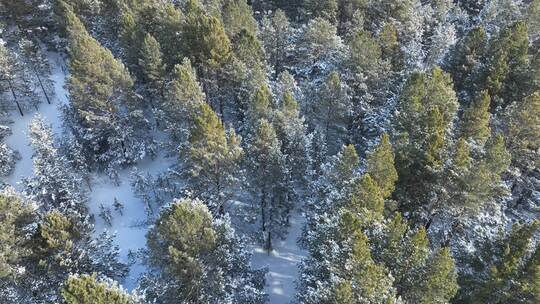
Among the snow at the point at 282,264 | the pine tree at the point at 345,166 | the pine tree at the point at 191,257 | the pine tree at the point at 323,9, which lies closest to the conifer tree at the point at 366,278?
the pine tree at the point at 345,166

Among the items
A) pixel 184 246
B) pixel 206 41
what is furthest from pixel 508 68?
pixel 184 246

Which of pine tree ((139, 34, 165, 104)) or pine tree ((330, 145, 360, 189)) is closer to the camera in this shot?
pine tree ((330, 145, 360, 189))

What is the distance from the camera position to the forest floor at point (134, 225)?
3584cm

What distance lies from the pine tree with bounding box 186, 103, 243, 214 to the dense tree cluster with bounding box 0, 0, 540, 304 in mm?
140

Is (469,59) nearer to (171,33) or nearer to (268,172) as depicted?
(268,172)

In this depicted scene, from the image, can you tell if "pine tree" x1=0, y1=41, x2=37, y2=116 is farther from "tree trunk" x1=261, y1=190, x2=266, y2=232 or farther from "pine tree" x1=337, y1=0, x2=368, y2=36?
"pine tree" x1=337, y1=0, x2=368, y2=36

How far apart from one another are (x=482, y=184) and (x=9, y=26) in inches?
2169

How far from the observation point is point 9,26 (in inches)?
2181

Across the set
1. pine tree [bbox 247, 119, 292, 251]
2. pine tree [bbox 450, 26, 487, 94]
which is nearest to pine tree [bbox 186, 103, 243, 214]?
pine tree [bbox 247, 119, 292, 251]

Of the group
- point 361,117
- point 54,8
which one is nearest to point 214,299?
point 361,117

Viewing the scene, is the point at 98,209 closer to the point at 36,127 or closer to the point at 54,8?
the point at 36,127

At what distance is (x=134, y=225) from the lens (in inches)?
1538

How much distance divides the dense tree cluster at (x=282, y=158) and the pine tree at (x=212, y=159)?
140 millimetres

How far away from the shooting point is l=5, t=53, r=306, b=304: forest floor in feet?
118
